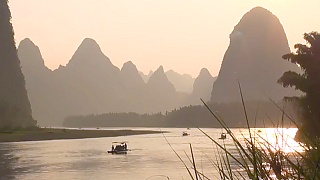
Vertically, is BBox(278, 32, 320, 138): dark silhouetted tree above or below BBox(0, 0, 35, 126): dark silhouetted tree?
below

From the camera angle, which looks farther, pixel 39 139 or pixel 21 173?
pixel 39 139

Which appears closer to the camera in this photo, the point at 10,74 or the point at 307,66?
the point at 307,66

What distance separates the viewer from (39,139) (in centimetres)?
A: 8969

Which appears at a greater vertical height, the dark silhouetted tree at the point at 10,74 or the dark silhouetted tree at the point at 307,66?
the dark silhouetted tree at the point at 10,74

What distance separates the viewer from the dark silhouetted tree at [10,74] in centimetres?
10638

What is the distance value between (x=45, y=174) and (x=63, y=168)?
424 cm

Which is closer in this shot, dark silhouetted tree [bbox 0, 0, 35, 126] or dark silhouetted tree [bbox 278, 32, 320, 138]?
dark silhouetted tree [bbox 278, 32, 320, 138]

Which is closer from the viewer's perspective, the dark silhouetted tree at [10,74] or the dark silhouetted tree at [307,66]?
the dark silhouetted tree at [307,66]

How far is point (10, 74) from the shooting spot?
361 ft

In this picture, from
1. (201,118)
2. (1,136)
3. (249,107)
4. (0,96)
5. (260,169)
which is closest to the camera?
(260,169)

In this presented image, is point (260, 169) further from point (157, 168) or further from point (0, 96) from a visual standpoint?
point (0, 96)

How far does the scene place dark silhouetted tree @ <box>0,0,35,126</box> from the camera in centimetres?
10638

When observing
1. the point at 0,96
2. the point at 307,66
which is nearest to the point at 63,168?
the point at 307,66

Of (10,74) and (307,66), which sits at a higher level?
(10,74)
